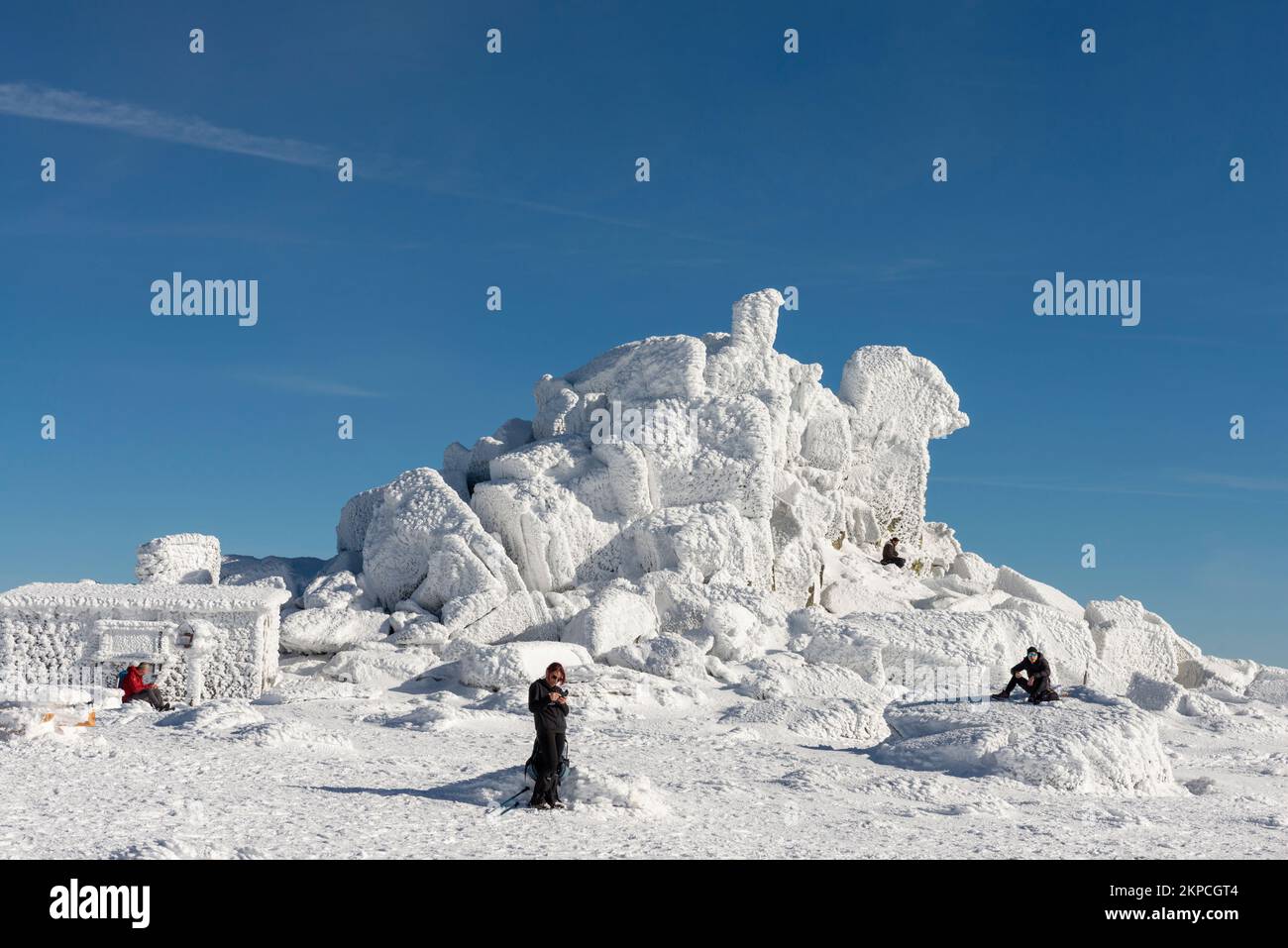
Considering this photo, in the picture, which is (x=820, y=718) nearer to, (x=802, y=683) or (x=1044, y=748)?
(x=802, y=683)

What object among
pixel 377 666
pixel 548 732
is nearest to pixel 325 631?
pixel 377 666

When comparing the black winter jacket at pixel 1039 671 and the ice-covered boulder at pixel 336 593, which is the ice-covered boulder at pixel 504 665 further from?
the black winter jacket at pixel 1039 671

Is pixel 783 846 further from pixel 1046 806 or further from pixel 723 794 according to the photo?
pixel 1046 806

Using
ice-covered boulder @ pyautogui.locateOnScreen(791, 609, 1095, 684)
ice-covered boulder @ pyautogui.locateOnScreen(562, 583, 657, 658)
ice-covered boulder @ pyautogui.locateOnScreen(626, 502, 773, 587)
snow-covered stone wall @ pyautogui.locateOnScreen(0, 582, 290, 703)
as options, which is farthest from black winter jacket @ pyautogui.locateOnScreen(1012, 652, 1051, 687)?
snow-covered stone wall @ pyautogui.locateOnScreen(0, 582, 290, 703)

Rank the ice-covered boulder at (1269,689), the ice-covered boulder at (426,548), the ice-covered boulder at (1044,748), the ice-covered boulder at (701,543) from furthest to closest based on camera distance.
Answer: the ice-covered boulder at (1269,689)
the ice-covered boulder at (701,543)
the ice-covered boulder at (426,548)
the ice-covered boulder at (1044,748)

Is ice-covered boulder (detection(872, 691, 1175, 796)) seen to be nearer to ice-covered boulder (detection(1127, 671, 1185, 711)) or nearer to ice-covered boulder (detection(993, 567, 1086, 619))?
ice-covered boulder (detection(1127, 671, 1185, 711))

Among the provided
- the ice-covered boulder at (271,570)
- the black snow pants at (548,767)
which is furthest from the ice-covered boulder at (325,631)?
the black snow pants at (548,767)

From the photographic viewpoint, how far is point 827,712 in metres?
15.9

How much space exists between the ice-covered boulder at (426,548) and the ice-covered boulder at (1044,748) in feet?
35.0

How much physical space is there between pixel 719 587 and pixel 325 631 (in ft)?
23.9

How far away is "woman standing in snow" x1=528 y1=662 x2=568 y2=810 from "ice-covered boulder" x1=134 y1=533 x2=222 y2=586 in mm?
14763

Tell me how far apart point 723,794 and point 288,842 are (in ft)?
13.6

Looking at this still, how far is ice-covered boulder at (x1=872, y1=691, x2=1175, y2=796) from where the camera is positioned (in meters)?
12.2

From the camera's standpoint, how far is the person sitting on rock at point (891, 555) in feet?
100
